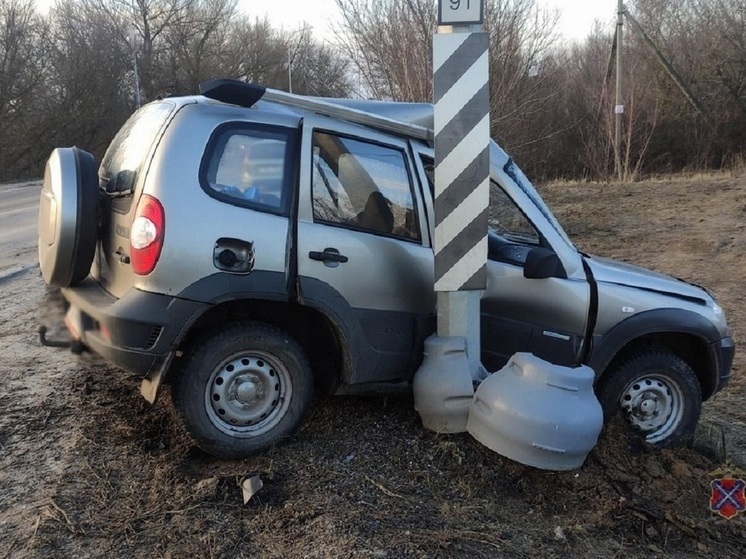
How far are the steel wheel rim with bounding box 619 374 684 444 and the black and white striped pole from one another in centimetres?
117

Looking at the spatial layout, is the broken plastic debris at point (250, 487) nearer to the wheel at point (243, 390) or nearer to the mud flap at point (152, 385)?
the wheel at point (243, 390)

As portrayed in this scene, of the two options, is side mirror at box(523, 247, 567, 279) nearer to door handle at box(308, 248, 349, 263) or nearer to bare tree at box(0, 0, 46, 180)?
door handle at box(308, 248, 349, 263)

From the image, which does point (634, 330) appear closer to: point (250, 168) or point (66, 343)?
point (250, 168)

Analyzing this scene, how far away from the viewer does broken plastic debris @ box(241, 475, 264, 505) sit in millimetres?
3344

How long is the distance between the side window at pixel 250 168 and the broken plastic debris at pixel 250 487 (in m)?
1.42

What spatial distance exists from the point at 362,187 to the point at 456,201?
1.85 ft

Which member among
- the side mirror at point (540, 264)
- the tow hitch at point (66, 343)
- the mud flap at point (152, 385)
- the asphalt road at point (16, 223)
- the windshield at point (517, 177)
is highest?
the windshield at point (517, 177)

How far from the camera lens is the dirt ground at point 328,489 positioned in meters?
3.06

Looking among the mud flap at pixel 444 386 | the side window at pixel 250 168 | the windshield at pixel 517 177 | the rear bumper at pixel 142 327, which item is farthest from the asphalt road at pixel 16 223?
the windshield at pixel 517 177

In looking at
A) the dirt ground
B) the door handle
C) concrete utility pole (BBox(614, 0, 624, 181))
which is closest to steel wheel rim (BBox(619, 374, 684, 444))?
the dirt ground

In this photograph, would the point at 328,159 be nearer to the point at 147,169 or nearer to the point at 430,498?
the point at 147,169

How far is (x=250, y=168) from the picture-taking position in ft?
12.3

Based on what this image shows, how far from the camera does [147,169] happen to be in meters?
3.55

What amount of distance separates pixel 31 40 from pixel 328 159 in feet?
133
